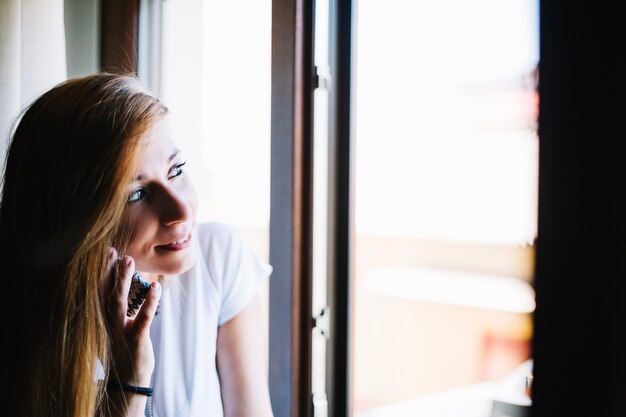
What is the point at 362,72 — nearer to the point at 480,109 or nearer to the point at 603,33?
the point at 480,109

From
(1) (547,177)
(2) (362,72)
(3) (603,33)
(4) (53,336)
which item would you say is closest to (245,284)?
(4) (53,336)

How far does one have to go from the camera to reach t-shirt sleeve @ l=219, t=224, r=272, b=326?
88 cm

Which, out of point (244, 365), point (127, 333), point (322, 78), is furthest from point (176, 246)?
point (322, 78)

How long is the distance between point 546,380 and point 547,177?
9.0 inches

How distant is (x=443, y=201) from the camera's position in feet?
2.44

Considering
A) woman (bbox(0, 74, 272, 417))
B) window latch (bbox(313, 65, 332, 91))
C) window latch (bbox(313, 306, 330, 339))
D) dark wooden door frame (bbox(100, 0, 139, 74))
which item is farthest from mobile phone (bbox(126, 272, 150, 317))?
dark wooden door frame (bbox(100, 0, 139, 74))

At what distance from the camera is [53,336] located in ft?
2.35

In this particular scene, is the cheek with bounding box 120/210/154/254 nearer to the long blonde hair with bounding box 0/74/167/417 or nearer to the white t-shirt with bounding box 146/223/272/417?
the long blonde hair with bounding box 0/74/167/417

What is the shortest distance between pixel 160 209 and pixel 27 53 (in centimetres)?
65

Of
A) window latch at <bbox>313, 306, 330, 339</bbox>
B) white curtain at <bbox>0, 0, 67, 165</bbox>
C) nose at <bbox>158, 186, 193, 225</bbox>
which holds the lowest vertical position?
window latch at <bbox>313, 306, 330, 339</bbox>

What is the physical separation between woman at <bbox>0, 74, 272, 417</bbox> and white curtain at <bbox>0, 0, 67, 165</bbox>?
0.38 meters

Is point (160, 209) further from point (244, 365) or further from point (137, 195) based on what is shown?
point (244, 365)

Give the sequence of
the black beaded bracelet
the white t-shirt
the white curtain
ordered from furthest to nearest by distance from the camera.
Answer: the white curtain, the white t-shirt, the black beaded bracelet

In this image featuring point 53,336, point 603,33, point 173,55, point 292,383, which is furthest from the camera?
point 173,55
